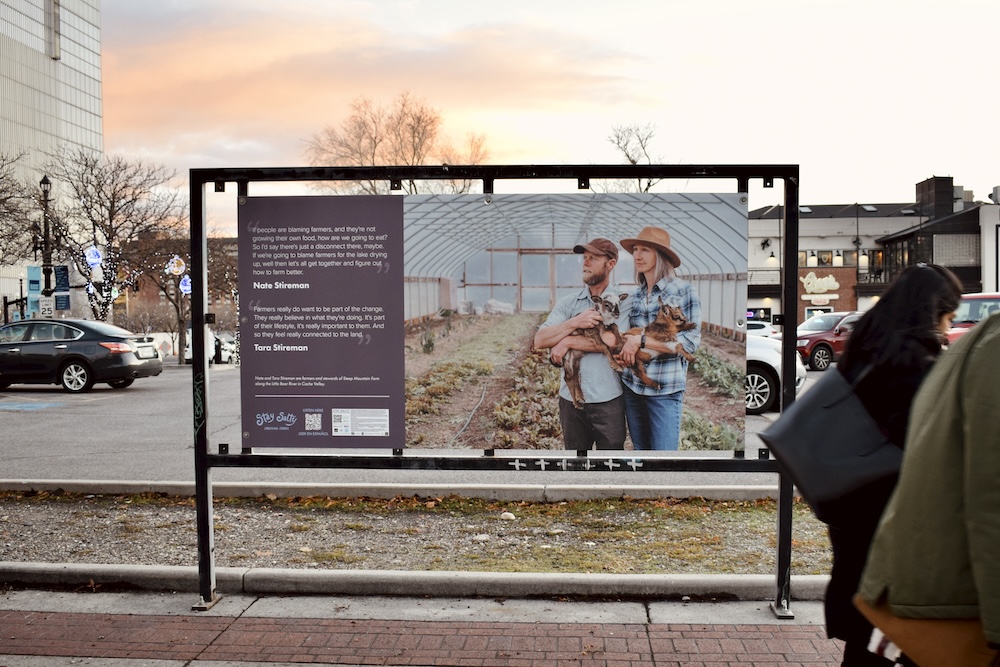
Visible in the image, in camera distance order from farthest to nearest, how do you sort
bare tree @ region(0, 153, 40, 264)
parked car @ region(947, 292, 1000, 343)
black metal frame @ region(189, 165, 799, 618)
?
Answer: bare tree @ region(0, 153, 40, 264)
parked car @ region(947, 292, 1000, 343)
black metal frame @ region(189, 165, 799, 618)

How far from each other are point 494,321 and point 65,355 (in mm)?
16850

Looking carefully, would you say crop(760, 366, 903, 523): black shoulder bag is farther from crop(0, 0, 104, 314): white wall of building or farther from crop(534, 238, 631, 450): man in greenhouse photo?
crop(0, 0, 104, 314): white wall of building

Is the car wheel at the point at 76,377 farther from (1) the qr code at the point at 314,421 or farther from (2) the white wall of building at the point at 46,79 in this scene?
(2) the white wall of building at the point at 46,79

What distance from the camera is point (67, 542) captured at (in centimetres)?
626

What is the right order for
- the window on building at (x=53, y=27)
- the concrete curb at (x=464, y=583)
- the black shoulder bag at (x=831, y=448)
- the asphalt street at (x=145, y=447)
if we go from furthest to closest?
1. the window on building at (x=53, y=27)
2. the asphalt street at (x=145, y=447)
3. the concrete curb at (x=464, y=583)
4. the black shoulder bag at (x=831, y=448)

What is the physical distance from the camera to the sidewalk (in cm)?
421

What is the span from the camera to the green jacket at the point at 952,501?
177cm

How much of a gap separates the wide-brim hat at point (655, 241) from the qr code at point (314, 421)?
1.98 m

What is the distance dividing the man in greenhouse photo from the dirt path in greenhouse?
131 millimetres

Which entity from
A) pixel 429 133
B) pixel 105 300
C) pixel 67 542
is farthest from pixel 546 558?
pixel 429 133

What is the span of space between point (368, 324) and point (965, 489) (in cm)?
357

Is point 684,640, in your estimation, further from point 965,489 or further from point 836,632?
point 965,489

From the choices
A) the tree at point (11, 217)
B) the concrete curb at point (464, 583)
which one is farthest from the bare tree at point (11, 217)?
the concrete curb at point (464, 583)

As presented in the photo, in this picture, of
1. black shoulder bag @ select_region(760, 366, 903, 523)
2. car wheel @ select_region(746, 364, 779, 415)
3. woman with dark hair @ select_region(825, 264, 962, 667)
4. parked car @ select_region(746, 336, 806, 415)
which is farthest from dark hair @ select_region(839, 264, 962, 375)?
car wheel @ select_region(746, 364, 779, 415)
